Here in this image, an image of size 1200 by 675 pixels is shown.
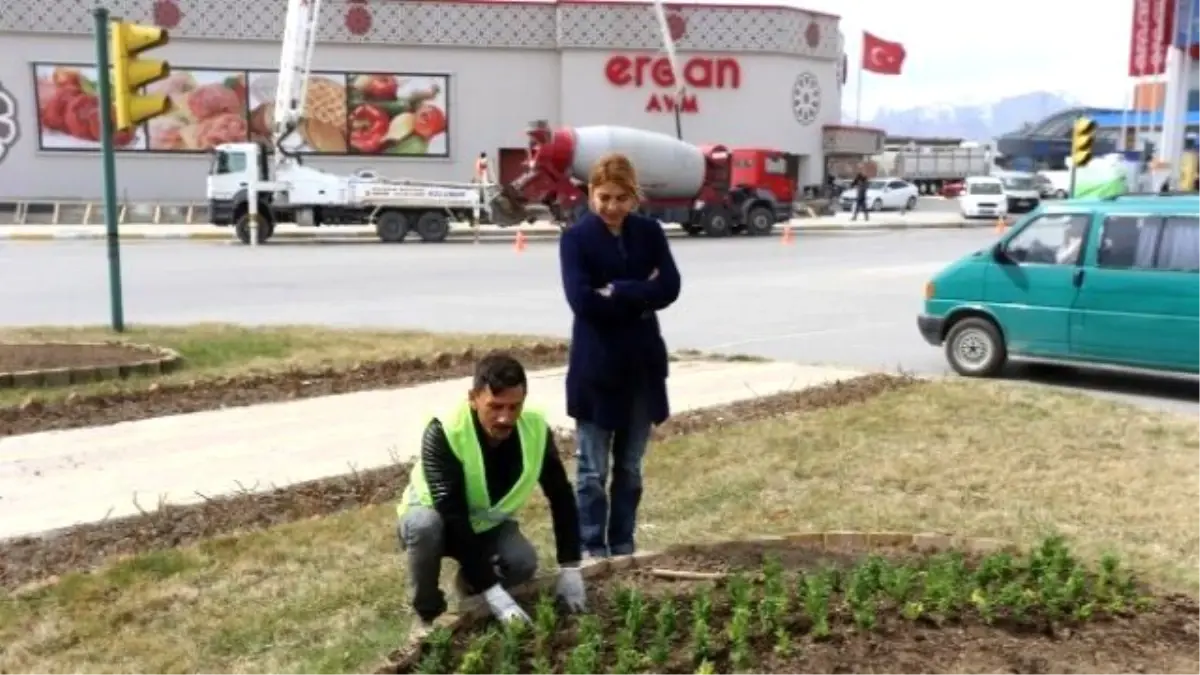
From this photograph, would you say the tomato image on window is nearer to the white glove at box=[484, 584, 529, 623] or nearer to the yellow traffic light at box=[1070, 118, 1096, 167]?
the yellow traffic light at box=[1070, 118, 1096, 167]

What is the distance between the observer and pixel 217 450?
709 cm

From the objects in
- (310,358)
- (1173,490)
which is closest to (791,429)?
(1173,490)

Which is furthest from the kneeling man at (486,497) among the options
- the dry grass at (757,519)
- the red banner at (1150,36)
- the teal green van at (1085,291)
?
the red banner at (1150,36)

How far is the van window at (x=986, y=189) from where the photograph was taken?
42906mm

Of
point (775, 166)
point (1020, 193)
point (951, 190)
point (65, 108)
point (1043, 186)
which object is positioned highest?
point (65, 108)

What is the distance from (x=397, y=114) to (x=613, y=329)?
35734 millimetres

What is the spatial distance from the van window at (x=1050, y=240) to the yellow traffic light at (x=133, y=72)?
720cm

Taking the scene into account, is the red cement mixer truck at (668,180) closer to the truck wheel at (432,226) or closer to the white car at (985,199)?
the truck wheel at (432,226)

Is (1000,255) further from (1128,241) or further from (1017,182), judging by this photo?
(1017,182)

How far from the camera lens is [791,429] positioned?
7.53 m

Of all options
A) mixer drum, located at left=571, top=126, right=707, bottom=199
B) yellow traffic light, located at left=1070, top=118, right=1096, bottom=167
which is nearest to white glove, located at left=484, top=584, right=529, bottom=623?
mixer drum, located at left=571, top=126, right=707, bottom=199

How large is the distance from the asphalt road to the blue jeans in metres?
6.07

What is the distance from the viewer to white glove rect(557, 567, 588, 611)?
402 cm

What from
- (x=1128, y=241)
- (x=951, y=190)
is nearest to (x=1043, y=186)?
(x=951, y=190)
